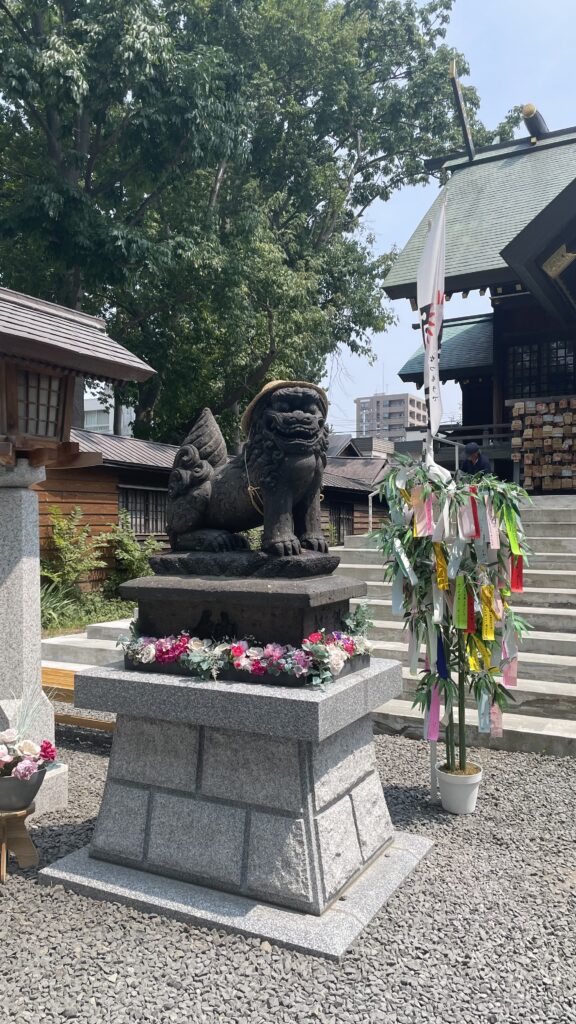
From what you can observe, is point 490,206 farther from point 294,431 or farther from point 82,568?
point 294,431

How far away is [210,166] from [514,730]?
1621 cm

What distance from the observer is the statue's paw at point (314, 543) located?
149 inches

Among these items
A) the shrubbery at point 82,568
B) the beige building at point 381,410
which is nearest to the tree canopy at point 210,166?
the shrubbery at point 82,568

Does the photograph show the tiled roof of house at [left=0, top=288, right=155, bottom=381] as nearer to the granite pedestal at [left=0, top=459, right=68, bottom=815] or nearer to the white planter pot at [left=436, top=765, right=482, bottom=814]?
the granite pedestal at [left=0, top=459, right=68, bottom=815]


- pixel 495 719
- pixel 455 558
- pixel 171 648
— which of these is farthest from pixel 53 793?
pixel 455 558

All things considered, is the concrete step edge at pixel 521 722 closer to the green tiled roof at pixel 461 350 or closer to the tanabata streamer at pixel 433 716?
the tanabata streamer at pixel 433 716

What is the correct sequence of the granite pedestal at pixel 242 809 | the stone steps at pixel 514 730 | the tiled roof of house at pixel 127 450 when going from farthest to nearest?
the tiled roof of house at pixel 127 450 → the stone steps at pixel 514 730 → the granite pedestal at pixel 242 809

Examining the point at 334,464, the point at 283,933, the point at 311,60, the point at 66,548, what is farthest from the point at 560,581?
the point at 311,60

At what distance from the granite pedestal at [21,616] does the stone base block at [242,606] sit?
1205 millimetres

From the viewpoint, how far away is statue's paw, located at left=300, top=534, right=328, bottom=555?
379cm

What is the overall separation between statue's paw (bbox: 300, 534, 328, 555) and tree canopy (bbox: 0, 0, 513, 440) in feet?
43.3

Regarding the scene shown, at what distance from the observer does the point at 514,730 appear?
5.39m

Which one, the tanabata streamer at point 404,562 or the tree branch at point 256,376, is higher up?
the tree branch at point 256,376

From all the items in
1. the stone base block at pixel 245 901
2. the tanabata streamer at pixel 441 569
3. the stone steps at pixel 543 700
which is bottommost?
the stone base block at pixel 245 901
